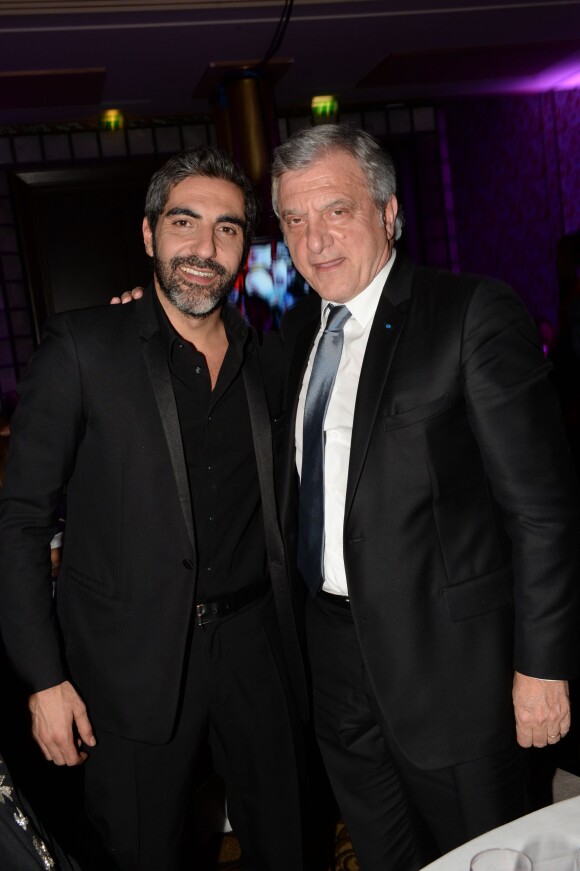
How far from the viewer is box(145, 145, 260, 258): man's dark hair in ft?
6.02

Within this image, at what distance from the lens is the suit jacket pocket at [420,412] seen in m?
1.48

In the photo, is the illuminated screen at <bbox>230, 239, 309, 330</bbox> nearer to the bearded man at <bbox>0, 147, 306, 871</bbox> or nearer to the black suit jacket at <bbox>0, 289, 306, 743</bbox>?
the bearded man at <bbox>0, 147, 306, 871</bbox>

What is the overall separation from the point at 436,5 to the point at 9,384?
4.53m

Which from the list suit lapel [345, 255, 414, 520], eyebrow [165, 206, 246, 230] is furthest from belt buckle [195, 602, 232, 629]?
eyebrow [165, 206, 246, 230]

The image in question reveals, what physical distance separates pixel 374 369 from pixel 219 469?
436 millimetres

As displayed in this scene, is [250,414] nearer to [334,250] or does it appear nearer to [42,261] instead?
[334,250]

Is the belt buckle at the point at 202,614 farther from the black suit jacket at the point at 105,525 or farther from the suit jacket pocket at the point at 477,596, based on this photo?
the suit jacket pocket at the point at 477,596

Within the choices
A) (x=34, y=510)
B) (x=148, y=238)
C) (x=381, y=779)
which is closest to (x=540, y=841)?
(x=381, y=779)

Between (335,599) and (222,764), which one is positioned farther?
(222,764)

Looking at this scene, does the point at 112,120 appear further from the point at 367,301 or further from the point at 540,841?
the point at 540,841

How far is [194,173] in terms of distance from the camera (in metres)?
1.83

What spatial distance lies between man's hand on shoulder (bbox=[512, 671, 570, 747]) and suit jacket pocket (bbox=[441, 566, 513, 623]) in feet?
0.46

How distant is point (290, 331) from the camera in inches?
77.7

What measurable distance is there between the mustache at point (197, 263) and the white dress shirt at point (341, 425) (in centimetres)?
33
